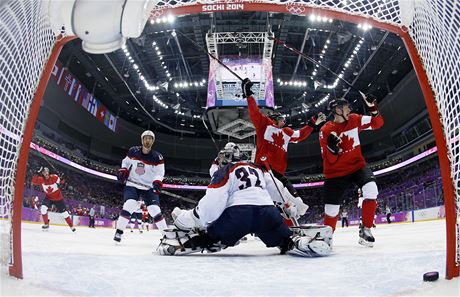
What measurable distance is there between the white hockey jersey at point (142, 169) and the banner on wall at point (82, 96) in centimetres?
1182

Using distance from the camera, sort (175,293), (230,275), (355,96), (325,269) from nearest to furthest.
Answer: (175,293) → (230,275) → (325,269) → (355,96)

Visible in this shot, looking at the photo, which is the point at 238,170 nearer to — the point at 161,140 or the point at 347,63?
the point at 347,63

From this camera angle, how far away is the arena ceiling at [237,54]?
43.8ft

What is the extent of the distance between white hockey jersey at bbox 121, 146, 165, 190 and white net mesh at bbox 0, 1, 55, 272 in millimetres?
2953

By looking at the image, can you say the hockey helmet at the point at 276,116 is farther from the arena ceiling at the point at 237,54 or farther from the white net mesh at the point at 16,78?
the arena ceiling at the point at 237,54

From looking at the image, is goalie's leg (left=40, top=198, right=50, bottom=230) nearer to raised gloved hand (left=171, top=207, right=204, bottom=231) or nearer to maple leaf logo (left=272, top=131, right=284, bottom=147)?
maple leaf logo (left=272, top=131, right=284, bottom=147)

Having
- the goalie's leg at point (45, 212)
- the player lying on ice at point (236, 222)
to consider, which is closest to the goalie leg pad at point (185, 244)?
the player lying on ice at point (236, 222)

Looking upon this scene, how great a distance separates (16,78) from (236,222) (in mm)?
1636

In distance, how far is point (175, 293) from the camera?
145 centimetres

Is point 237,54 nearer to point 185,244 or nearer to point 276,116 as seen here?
point 276,116

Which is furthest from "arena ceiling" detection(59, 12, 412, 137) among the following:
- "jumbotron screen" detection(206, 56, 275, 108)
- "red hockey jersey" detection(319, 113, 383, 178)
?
"red hockey jersey" detection(319, 113, 383, 178)

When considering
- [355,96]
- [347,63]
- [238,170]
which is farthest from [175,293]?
[355,96]

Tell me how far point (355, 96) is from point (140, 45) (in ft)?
39.9

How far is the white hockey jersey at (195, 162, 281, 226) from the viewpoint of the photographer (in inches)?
103
